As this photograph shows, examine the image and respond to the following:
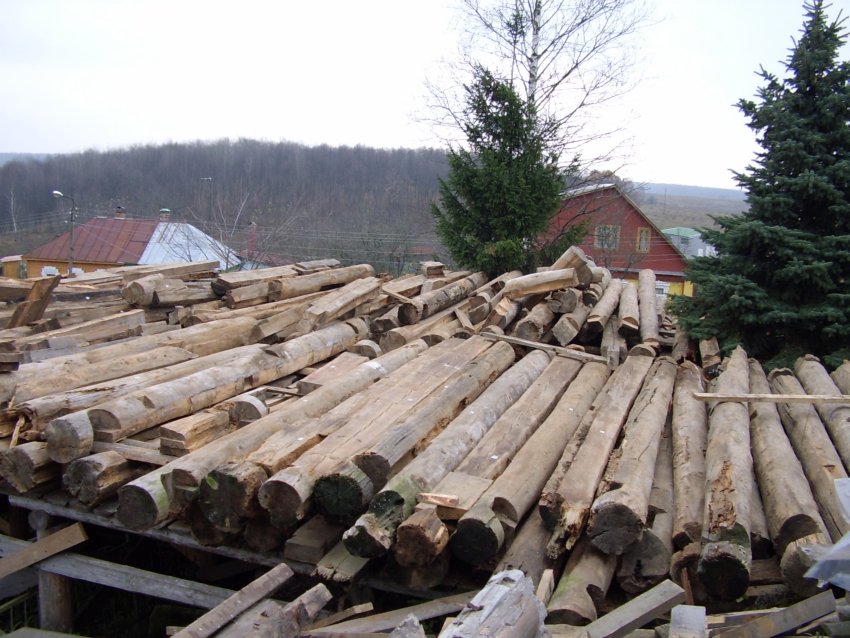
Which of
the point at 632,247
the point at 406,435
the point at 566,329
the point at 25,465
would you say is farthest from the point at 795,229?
the point at 632,247

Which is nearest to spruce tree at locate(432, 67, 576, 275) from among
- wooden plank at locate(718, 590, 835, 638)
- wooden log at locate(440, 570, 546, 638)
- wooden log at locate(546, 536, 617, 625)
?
wooden log at locate(546, 536, 617, 625)

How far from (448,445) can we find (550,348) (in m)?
3.37

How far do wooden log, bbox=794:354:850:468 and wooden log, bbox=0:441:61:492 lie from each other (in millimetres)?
6208

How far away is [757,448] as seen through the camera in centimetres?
541

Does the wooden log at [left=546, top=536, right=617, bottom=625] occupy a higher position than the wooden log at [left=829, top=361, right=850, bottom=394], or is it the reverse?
Result: the wooden log at [left=829, top=361, right=850, bottom=394]

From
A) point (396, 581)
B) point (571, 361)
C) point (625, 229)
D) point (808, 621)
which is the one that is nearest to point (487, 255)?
point (571, 361)

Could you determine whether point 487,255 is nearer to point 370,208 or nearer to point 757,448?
point 757,448

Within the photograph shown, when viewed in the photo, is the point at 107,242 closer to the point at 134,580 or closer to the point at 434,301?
the point at 434,301

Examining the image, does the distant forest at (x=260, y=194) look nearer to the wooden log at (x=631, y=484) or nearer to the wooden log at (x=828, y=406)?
the wooden log at (x=828, y=406)

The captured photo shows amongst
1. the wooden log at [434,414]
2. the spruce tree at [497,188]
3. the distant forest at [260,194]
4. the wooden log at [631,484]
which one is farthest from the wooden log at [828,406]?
the distant forest at [260,194]

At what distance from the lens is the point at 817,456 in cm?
510

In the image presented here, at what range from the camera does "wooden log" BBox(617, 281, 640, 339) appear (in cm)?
891

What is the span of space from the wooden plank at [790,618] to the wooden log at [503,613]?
1.12 m

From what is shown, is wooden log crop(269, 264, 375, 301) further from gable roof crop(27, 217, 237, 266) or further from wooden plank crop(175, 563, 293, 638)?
gable roof crop(27, 217, 237, 266)
